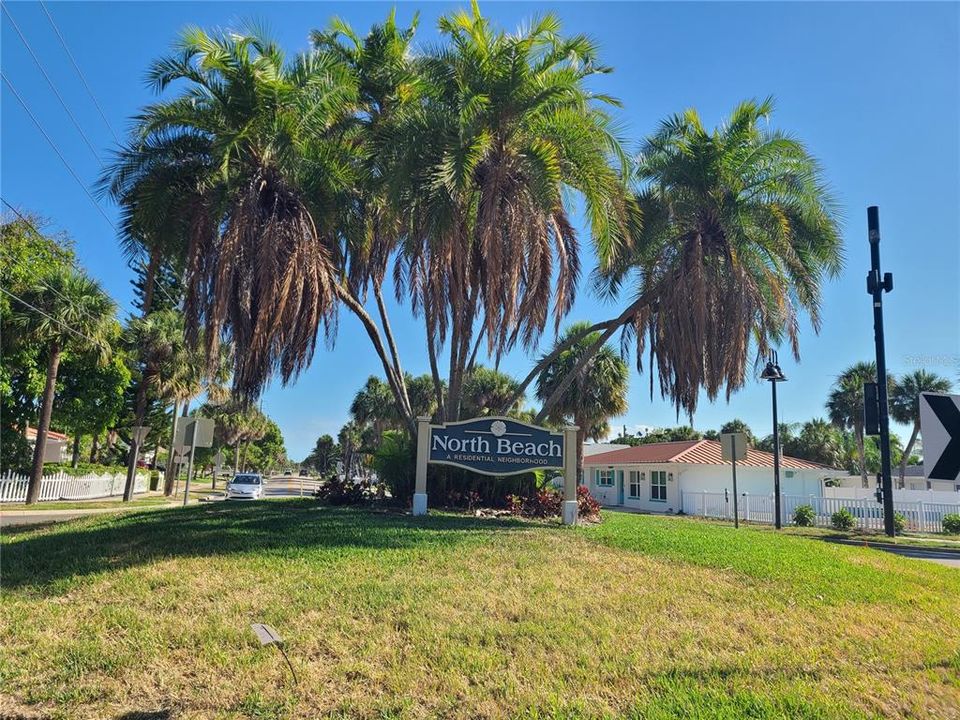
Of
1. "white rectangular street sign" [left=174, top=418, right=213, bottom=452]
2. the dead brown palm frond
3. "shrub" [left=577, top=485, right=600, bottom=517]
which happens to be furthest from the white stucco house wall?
the dead brown palm frond

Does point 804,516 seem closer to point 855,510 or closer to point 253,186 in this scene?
point 855,510

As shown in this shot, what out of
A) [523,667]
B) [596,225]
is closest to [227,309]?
[596,225]

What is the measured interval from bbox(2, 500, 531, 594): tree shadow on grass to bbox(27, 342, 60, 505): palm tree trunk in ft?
44.4

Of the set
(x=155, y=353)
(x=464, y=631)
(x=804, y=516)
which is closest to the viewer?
(x=464, y=631)

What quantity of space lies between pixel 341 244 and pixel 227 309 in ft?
11.9

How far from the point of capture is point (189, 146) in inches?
496

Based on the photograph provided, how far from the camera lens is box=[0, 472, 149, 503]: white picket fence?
25625 mm

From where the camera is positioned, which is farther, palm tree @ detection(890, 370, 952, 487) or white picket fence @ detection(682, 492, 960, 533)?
palm tree @ detection(890, 370, 952, 487)

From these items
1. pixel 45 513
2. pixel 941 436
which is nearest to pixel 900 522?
pixel 941 436

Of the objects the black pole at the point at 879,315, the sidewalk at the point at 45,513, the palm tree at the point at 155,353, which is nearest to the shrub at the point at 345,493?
the sidewalk at the point at 45,513

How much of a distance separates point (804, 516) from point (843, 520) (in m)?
1.29

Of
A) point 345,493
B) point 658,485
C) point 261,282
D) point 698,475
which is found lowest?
point 345,493

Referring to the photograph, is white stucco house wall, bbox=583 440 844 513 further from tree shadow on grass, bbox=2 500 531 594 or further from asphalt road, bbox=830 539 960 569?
tree shadow on grass, bbox=2 500 531 594

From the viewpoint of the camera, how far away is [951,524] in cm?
2216
